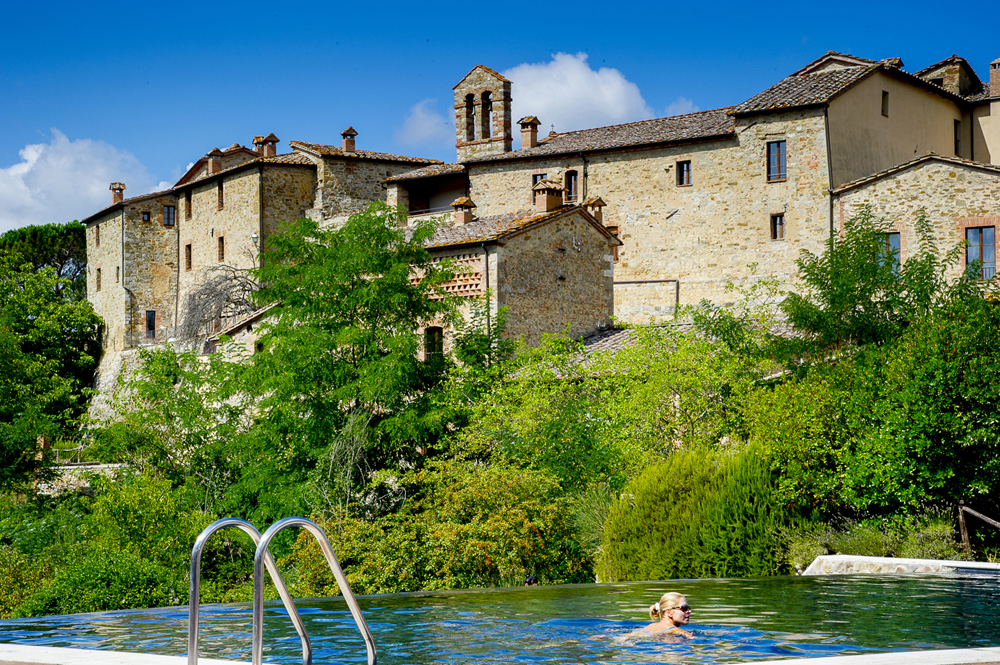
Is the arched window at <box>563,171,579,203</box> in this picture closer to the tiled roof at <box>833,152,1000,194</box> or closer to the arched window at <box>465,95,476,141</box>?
the arched window at <box>465,95,476,141</box>

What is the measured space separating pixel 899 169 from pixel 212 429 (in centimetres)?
2104

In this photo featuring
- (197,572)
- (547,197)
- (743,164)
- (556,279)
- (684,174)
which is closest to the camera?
(197,572)

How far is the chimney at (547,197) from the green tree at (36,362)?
15.3 metres

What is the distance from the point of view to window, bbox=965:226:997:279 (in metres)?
29.8

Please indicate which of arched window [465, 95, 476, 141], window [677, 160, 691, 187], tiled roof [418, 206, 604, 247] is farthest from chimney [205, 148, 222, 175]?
tiled roof [418, 206, 604, 247]

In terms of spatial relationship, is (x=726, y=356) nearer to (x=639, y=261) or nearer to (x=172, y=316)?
(x=639, y=261)

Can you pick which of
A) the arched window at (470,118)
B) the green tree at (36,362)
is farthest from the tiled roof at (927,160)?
the green tree at (36,362)

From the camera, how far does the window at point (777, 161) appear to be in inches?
1369

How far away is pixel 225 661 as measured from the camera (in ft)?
21.7

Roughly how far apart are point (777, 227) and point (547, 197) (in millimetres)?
10708

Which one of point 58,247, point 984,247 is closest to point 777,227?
point 984,247

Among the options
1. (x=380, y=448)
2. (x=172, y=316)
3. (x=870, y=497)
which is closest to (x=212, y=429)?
(x=380, y=448)

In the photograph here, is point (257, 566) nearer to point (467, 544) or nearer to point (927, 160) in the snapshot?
point (467, 544)

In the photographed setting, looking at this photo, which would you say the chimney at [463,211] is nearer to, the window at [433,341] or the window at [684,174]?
the window at [433,341]
